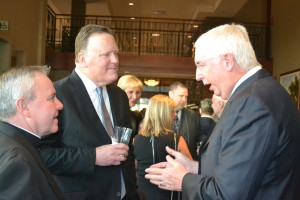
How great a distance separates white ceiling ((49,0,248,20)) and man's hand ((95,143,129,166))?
11.4 m

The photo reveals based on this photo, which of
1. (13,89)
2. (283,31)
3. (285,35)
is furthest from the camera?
(283,31)

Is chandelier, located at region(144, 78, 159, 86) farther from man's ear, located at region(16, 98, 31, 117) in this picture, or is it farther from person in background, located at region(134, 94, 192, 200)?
man's ear, located at region(16, 98, 31, 117)

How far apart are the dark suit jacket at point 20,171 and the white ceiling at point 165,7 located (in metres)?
11.9

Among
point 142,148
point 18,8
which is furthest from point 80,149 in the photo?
point 18,8

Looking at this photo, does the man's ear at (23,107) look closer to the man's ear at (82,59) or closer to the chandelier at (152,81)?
the man's ear at (82,59)

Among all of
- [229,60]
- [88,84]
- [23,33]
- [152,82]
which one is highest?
[23,33]

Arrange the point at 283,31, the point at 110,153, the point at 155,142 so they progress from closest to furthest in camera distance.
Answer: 1. the point at 110,153
2. the point at 155,142
3. the point at 283,31

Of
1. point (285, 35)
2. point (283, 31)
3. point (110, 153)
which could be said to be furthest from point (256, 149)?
point (283, 31)

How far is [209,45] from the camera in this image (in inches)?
65.0

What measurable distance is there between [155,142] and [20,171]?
6.74 feet

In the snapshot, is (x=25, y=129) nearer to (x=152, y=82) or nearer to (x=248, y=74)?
(x=248, y=74)

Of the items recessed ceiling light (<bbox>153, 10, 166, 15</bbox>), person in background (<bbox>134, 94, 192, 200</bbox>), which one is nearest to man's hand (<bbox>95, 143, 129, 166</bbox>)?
person in background (<bbox>134, 94, 192, 200</bbox>)

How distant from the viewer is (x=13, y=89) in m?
1.51

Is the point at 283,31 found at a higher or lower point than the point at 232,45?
higher
